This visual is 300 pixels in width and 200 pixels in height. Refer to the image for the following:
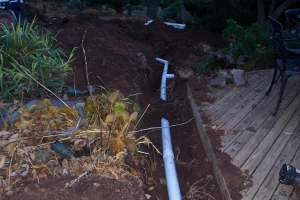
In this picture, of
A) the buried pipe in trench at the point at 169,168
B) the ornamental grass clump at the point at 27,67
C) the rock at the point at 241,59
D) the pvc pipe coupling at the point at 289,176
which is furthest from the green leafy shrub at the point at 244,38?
the pvc pipe coupling at the point at 289,176

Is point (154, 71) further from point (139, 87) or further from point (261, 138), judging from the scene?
point (261, 138)

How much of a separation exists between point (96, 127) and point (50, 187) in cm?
68

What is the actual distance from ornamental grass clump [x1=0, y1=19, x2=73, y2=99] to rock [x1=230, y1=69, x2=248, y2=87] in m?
2.15

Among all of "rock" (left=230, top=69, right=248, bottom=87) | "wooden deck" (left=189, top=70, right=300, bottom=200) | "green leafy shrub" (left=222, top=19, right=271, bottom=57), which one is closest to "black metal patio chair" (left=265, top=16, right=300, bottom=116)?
"wooden deck" (left=189, top=70, right=300, bottom=200)

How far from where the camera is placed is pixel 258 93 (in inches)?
177

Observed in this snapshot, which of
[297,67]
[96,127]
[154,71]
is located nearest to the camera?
[96,127]

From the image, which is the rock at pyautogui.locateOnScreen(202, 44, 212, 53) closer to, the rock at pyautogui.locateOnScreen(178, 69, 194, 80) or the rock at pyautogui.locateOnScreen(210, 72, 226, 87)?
the rock at pyautogui.locateOnScreen(178, 69, 194, 80)

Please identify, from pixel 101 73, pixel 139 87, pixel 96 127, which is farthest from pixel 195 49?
pixel 96 127

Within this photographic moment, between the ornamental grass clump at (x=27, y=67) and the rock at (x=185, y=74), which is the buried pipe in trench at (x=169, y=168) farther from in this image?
the ornamental grass clump at (x=27, y=67)

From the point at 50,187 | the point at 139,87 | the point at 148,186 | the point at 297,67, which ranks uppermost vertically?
the point at 297,67

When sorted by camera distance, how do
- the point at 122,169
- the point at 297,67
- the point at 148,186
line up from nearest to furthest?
the point at 122,169 < the point at 148,186 < the point at 297,67

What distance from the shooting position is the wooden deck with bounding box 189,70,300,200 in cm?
285

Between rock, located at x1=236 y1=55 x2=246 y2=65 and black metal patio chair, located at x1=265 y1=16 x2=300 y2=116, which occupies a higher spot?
black metal patio chair, located at x1=265 y1=16 x2=300 y2=116

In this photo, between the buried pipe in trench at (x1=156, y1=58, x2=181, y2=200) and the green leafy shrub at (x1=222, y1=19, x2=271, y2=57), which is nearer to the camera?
the buried pipe in trench at (x1=156, y1=58, x2=181, y2=200)
